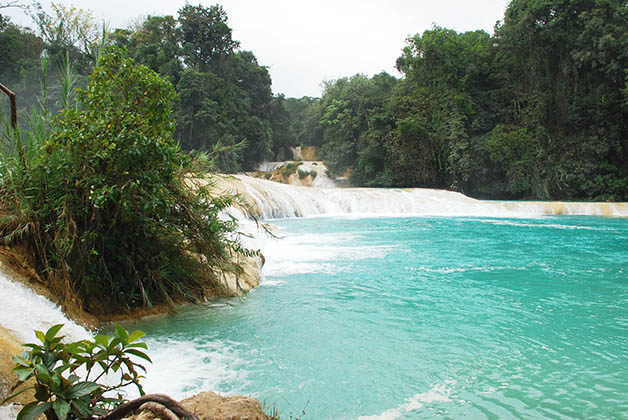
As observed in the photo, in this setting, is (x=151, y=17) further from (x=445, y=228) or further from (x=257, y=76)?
(x=445, y=228)

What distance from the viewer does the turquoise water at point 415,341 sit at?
2.93 meters

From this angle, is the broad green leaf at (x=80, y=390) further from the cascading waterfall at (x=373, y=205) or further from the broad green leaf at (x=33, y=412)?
the cascading waterfall at (x=373, y=205)

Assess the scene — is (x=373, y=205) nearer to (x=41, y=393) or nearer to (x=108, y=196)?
(x=108, y=196)

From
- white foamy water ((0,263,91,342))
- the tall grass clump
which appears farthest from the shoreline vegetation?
white foamy water ((0,263,91,342))

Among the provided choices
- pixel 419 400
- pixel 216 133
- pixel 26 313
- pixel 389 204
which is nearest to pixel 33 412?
pixel 26 313

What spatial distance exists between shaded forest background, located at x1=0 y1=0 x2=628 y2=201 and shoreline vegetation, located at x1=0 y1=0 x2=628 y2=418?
0.10 metres

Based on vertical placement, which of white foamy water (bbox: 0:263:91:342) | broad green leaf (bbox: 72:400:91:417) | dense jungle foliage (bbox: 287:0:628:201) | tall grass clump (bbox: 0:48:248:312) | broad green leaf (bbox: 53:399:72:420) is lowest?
white foamy water (bbox: 0:263:91:342)

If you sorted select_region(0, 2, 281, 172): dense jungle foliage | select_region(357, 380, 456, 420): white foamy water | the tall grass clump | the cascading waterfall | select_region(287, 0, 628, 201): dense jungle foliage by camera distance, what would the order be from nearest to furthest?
select_region(357, 380, 456, 420): white foamy water → the tall grass clump → the cascading waterfall → select_region(287, 0, 628, 201): dense jungle foliage → select_region(0, 2, 281, 172): dense jungle foliage

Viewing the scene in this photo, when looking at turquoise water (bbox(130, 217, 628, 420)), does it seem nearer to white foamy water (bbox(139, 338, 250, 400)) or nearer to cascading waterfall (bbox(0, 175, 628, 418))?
white foamy water (bbox(139, 338, 250, 400))

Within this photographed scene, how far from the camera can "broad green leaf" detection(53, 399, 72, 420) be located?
4.18ft

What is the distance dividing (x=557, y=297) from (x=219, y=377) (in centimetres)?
438

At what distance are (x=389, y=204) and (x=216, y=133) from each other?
1606 centimetres

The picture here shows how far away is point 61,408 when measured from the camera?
50.8 inches

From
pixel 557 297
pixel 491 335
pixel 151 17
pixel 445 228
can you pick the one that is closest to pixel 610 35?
pixel 445 228
